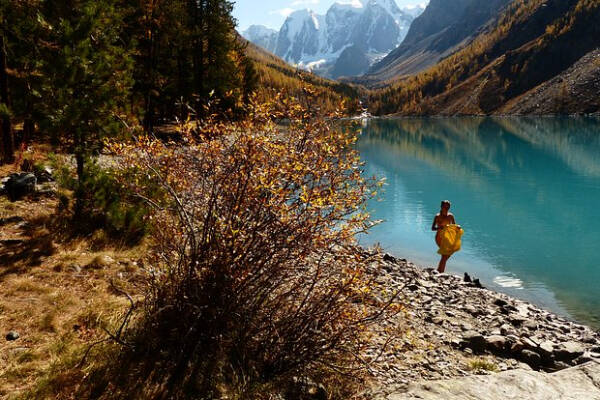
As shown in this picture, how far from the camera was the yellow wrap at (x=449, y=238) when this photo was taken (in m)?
14.1

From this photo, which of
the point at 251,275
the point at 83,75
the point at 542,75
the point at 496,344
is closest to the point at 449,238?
the point at 496,344

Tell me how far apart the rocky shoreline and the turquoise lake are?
2739 mm

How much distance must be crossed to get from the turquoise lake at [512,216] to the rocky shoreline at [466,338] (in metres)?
2.74

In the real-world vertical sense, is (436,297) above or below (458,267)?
above

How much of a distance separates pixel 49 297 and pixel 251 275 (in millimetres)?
3905

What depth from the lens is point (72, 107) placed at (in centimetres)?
882

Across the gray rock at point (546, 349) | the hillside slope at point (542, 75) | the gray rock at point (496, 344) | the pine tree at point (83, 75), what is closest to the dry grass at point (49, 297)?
the pine tree at point (83, 75)

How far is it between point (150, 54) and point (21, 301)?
26.0 metres

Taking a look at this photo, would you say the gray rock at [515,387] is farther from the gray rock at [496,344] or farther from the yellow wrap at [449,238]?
the yellow wrap at [449,238]

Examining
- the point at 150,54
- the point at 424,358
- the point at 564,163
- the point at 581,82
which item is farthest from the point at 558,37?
the point at 424,358

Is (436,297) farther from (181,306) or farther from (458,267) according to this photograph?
(181,306)

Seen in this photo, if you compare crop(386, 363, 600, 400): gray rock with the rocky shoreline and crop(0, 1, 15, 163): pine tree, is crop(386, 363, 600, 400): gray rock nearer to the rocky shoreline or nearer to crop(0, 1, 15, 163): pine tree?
the rocky shoreline

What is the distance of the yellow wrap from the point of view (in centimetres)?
1410

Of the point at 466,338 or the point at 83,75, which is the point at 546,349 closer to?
the point at 466,338
